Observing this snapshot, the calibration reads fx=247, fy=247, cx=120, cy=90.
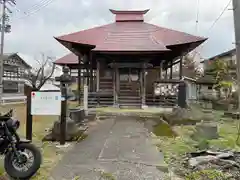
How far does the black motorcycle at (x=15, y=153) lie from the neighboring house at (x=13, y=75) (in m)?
28.6

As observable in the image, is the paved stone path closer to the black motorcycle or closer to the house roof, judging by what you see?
the black motorcycle

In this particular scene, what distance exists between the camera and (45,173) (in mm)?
3562

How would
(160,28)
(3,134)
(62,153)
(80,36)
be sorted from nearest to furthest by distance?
(3,134) < (62,153) < (80,36) < (160,28)

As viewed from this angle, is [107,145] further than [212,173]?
Yes

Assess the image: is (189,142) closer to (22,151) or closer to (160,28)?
(22,151)

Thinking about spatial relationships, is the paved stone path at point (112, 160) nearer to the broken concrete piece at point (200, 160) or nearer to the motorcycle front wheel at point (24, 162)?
the motorcycle front wheel at point (24, 162)

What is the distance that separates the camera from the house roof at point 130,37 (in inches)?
523

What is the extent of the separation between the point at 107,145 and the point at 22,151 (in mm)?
2218

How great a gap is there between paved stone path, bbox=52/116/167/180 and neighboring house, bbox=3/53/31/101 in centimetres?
2711

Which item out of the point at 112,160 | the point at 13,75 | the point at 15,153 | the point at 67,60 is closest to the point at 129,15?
the point at 67,60

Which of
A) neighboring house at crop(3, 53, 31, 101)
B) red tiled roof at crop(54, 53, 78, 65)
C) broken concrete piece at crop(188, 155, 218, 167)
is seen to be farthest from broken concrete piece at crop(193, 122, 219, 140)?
neighboring house at crop(3, 53, 31, 101)

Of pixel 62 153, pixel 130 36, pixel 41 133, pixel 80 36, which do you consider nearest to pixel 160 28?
pixel 130 36

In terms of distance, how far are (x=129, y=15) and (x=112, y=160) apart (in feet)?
51.9

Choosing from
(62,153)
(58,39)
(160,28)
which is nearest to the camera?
(62,153)
